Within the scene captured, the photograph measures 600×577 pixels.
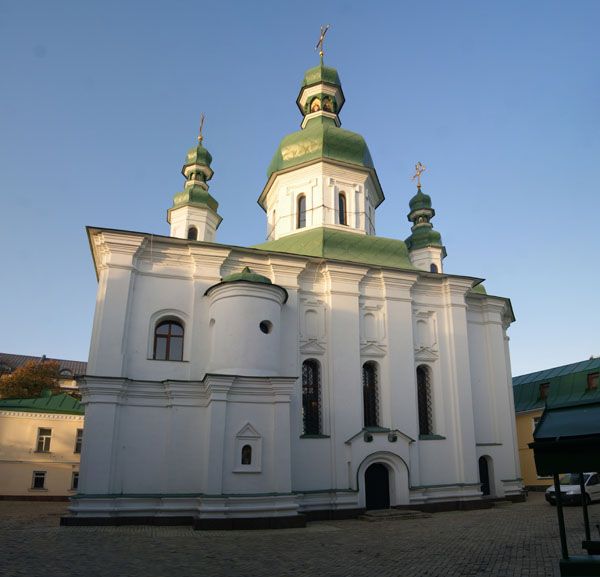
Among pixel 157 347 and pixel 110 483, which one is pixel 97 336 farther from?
pixel 110 483

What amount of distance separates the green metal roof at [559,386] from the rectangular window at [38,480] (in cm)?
2555

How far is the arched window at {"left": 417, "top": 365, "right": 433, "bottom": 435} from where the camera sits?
66.2ft

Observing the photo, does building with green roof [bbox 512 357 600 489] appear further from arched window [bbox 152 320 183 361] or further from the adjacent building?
the adjacent building

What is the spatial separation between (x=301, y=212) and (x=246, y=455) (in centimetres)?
1131

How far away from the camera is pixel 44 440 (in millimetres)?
27469

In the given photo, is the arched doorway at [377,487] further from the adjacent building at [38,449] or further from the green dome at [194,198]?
the adjacent building at [38,449]

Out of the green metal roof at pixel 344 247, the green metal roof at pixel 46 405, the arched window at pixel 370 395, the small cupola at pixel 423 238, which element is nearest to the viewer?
the arched window at pixel 370 395

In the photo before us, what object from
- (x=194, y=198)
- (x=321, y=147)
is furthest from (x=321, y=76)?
(x=194, y=198)

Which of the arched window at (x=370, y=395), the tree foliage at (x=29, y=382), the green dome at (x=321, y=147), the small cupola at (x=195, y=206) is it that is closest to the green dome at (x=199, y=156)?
the small cupola at (x=195, y=206)

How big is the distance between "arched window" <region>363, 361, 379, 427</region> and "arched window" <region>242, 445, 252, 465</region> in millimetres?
5022

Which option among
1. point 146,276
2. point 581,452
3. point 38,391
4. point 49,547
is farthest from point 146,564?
point 38,391

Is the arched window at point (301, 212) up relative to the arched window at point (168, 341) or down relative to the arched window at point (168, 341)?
up

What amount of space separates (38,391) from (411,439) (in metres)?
31.2

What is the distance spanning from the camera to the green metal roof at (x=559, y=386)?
28188mm
